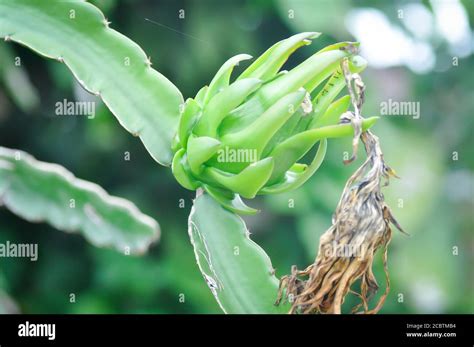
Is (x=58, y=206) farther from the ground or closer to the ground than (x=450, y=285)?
farther from the ground

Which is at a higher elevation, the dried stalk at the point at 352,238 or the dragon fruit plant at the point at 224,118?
the dragon fruit plant at the point at 224,118

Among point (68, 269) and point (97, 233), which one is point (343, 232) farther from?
point (68, 269)

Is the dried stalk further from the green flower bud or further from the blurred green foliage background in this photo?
the blurred green foliage background

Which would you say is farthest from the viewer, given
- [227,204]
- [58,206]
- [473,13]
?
[473,13]

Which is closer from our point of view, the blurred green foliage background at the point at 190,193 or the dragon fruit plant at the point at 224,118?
the dragon fruit plant at the point at 224,118

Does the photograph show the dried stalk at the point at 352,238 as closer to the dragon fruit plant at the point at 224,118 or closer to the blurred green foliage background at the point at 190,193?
the dragon fruit plant at the point at 224,118

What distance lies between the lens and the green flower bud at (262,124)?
38.6 inches

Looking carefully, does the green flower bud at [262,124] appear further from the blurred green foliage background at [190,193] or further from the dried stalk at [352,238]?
the blurred green foliage background at [190,193]

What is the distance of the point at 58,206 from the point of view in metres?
1.34

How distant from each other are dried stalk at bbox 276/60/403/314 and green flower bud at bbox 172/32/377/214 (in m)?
0.05

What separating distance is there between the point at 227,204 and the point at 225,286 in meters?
0.13

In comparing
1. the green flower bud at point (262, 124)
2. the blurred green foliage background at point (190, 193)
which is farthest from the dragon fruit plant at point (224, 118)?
the blurred green foliage background at point (190, 193)

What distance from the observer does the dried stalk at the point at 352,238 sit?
1.04m
